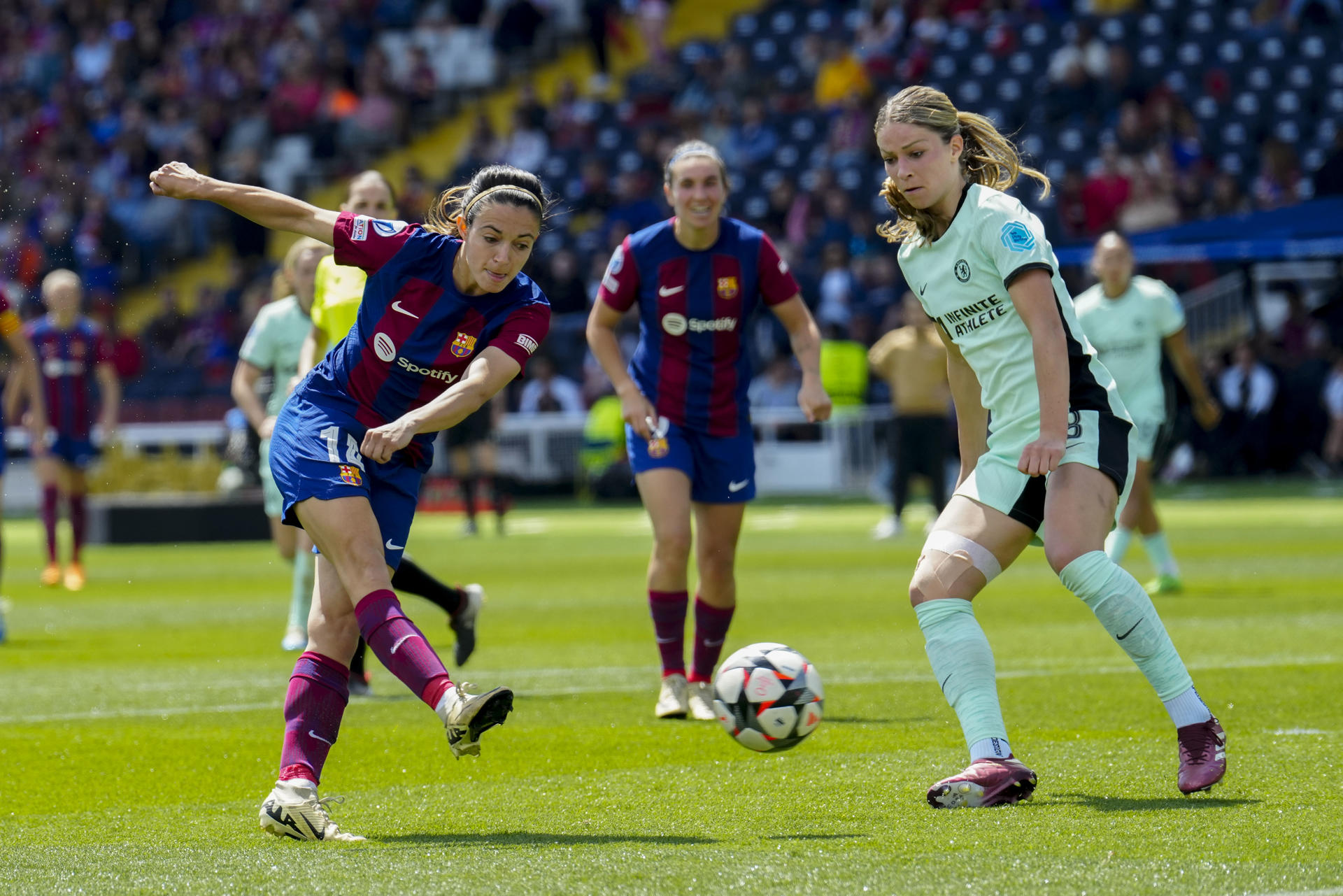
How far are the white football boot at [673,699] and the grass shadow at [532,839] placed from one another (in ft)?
7.82

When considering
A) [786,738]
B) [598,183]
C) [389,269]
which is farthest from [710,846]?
[598,183]

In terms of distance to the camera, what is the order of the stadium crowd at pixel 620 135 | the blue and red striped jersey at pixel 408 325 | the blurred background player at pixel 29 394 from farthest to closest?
the stadium crowd at pixel 620 135, the blurred background player at pixel 29 394, the blue and red striped jersey at pixel 408 325

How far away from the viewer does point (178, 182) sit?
16.7ft

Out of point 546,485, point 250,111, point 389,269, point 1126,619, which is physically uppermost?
point 250,111

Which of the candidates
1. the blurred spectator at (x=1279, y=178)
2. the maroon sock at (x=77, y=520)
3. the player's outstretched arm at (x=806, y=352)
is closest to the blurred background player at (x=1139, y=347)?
the player's outstretched arm at (x=806, y=352)

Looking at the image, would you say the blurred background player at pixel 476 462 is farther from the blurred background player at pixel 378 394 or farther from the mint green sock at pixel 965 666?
the mint green sock at pixel 965 666

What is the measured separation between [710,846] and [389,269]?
183cm

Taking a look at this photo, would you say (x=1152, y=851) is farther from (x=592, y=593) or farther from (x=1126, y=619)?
(x=592, y=593)

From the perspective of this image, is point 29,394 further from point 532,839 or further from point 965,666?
point 965,666

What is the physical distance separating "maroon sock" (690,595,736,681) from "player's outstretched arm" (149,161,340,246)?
282 centimetres

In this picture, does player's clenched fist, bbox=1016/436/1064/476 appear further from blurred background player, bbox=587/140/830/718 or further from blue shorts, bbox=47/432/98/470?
blue shorts, bbox=47/432/98/470

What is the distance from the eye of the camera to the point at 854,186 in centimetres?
2622

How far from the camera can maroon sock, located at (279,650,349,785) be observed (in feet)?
16.0

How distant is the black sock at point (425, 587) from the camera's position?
25.3 ft
